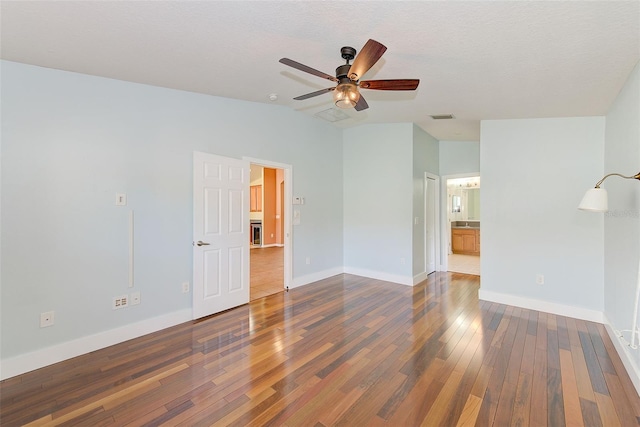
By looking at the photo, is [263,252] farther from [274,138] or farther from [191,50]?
[191,50]

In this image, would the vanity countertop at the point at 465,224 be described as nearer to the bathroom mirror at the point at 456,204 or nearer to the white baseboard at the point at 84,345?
the bathroom mirror at the point at 456,204

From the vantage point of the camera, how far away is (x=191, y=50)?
2439 mm

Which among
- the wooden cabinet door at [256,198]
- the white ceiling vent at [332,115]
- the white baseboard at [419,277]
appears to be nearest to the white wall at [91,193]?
the white ceiling vent at [332,115]

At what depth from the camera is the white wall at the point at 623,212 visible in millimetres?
2350

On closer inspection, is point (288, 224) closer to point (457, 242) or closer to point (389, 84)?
point (389, 84)

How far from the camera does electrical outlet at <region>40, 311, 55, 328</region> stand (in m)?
2.51

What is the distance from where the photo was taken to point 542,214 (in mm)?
3840

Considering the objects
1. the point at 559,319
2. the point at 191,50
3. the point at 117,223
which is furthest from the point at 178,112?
the point at 559,319

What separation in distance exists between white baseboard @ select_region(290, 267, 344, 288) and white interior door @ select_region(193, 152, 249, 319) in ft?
3.38

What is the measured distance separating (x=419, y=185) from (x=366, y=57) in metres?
3.73

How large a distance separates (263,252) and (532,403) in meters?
7.46

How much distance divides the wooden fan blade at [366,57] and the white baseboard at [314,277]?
3.54m

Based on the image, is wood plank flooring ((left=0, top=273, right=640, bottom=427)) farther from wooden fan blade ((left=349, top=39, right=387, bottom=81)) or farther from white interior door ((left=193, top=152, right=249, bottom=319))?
wooden fan blade ((left=349, top=39, right=387, bottom=81))

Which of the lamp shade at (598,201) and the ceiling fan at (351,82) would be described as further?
the lamp shade at (598,201)
